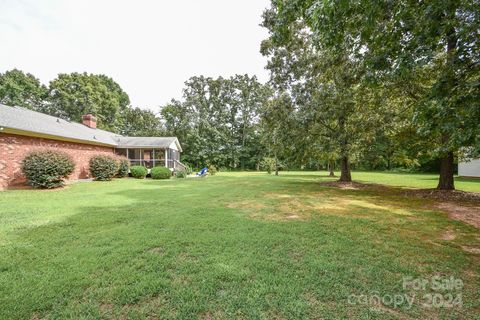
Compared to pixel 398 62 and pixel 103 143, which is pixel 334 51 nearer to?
pixel 398 62

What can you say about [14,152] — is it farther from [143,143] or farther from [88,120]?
[88,120]

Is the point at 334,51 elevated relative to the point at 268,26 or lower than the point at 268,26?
lower

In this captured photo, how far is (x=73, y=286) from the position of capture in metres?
2.56

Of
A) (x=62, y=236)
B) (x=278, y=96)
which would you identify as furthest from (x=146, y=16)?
(x=62, y=236)

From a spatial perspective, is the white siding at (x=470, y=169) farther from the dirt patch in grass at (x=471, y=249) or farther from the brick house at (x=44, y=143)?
the brick house at (x=44, y=143)

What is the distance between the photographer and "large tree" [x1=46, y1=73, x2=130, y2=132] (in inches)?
1340

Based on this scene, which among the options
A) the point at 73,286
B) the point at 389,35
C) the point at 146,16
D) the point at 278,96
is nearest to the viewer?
the point at 73,286

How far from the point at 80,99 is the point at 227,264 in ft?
135

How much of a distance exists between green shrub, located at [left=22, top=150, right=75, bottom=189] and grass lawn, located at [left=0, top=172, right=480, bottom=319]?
18.8ft

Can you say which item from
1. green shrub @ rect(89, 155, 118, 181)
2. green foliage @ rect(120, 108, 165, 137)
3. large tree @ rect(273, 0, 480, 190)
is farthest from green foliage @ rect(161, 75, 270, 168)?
large tree @ rect(273, 0, 480, 190)

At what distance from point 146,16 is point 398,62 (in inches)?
408

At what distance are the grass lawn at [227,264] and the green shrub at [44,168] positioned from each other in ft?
18.8

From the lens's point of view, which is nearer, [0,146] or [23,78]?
[0,146]

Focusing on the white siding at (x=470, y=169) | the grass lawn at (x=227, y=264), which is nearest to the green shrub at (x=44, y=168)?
the grass lawn at (x=227, y=264)
